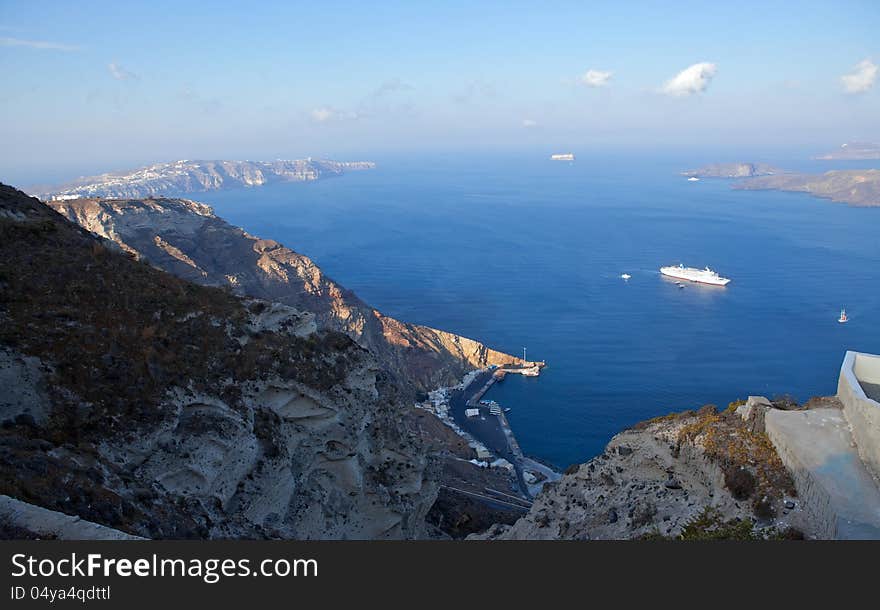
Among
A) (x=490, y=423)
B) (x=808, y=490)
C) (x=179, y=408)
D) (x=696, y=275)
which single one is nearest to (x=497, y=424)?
(x=490, y=423)

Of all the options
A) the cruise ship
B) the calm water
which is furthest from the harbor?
the cruise ship

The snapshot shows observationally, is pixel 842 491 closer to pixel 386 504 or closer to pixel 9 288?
pixel 386 504

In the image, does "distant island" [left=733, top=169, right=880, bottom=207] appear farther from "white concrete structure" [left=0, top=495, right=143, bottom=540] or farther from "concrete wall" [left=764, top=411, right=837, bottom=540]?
"white concrete structure" [left=0, top=495, right=143, bottom=540]

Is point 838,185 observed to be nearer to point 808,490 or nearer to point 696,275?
point 696,275

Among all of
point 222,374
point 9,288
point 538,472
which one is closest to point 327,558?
point 222,374

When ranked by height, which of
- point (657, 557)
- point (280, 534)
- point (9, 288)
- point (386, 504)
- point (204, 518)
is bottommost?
point (386, 504)

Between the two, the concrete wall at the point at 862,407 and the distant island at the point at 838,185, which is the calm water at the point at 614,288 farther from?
the concrete wall at the point at 862,407
